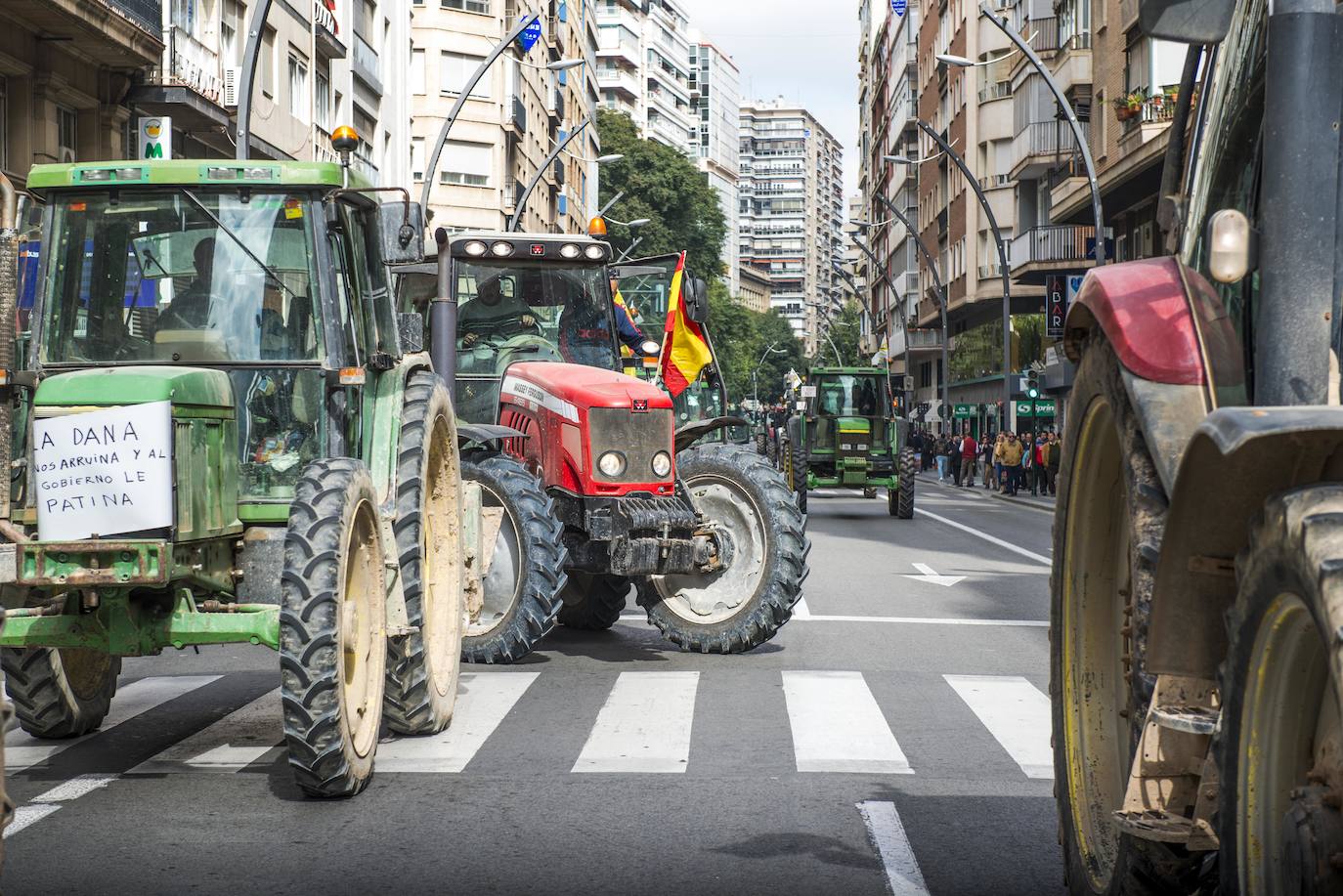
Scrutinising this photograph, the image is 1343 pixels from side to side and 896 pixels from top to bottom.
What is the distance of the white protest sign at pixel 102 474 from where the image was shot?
611cm

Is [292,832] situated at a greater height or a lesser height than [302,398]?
lesser

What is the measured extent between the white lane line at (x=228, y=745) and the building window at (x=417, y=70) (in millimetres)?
53759

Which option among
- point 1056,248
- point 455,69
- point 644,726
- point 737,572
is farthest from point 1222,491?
point 455,69

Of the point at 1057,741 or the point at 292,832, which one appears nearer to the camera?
the point at 1057,741

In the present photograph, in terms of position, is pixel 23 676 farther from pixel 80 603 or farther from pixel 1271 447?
pixel 1271 447

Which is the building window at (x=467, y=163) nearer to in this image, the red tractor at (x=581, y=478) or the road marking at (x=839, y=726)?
the red tractor at (x=581, y=478)

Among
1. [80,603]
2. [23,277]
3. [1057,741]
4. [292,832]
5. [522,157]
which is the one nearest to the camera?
[1057,741]

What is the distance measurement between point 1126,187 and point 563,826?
3286 centimetres

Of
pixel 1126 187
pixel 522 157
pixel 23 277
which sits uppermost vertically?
pixel 522 157

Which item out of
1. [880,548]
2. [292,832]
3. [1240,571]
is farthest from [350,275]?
[880,548]

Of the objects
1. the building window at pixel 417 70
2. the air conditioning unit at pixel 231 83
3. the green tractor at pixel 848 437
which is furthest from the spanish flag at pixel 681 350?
the building window at pixel 417 70

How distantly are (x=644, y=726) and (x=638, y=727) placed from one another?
4 centimetres

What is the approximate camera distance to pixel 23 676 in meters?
7.73

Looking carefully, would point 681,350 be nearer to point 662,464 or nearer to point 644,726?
point 662,464
